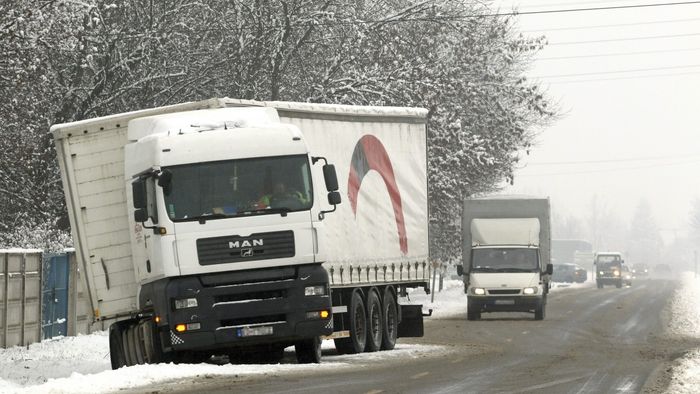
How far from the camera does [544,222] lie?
39.2m

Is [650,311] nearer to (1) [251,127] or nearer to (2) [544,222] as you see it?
(2) [544,222]

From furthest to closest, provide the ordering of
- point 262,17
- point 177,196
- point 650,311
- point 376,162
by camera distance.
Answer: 1. point 650,311
2. point 262,17
3. point 376,162
4. point 177,196

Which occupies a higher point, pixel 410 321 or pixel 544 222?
pixel 544 222

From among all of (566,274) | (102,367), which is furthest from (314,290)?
(566,274)

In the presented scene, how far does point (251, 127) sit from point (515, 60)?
36992 mm

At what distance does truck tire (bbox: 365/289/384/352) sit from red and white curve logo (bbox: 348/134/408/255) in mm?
1331

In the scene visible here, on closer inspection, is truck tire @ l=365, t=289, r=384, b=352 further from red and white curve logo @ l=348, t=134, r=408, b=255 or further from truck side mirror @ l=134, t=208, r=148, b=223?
truck side mirror @ l=134, t=208, r=148, b=223

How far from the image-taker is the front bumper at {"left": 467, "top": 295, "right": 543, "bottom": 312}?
37.2 meters

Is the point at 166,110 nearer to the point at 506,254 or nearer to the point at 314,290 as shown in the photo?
the point at 314,290

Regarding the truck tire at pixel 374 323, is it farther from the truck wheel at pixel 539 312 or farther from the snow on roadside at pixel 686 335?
the truck wheel at pixel 539 312

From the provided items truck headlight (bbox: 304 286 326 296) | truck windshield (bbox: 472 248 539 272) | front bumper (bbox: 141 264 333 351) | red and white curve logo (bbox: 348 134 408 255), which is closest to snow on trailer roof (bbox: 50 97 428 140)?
red and white curve logo (bbox: 348 134 408 255)

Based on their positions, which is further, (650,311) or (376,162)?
(650,311)

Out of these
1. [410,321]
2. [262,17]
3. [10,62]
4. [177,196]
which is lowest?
[410,321]

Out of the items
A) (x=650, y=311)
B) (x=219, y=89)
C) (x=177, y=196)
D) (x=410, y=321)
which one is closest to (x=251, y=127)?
(x=177, y=196)
